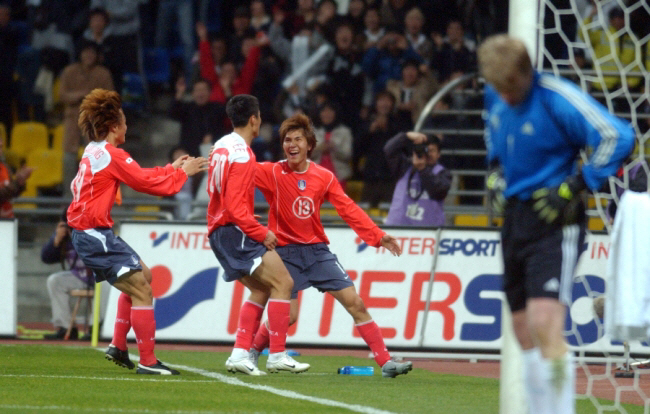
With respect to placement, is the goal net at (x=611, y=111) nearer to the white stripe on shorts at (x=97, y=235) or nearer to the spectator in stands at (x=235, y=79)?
the white stripe on shorts at (x=97, y=235)

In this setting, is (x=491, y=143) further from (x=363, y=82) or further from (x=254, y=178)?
(x=363, y=82)

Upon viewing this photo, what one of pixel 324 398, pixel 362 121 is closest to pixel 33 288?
pixel 362 121

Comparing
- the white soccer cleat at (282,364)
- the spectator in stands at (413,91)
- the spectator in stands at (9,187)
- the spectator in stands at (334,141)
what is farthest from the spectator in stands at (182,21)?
the white soccer cleat at (282,364)

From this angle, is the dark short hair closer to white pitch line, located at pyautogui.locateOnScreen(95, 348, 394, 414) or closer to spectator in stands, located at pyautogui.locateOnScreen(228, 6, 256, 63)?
white pitch line, located at pyautogui.locateOnScreen(95, 348, 394, 414)

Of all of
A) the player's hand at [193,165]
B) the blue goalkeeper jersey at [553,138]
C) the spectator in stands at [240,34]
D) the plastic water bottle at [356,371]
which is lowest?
the plastic water bottle at [356,371]

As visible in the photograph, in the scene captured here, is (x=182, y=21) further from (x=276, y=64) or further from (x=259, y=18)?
(x=276, y=64)

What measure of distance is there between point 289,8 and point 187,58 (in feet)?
6.30

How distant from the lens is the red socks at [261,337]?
9078 mm

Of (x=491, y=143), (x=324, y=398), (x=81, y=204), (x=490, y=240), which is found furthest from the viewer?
(x=490, y=240)

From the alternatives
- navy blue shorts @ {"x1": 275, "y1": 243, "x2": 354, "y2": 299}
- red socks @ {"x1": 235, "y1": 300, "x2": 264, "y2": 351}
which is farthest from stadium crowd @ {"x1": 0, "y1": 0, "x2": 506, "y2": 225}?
red socks @ {"x1": 235, "y1": 300, "x2": 264, "y2": 351}

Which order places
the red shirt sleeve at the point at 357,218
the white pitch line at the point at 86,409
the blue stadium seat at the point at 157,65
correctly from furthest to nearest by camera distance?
Result: the blue stadium seat at the point at 157,65
the red shirt sleeve at the point at 357,218
the white pitch line at the point at 86,409

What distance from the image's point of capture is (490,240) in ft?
36.9

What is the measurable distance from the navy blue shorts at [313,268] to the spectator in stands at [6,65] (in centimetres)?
1016

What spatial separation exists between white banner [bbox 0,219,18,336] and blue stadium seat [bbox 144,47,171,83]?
7.61 metres
